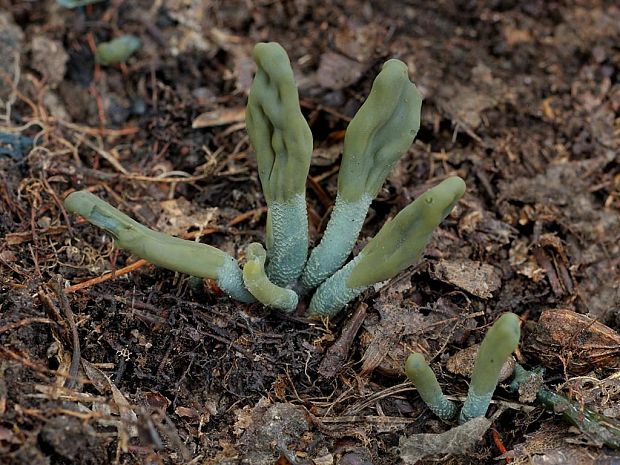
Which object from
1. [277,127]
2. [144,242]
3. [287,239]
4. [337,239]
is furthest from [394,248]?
[144,242]

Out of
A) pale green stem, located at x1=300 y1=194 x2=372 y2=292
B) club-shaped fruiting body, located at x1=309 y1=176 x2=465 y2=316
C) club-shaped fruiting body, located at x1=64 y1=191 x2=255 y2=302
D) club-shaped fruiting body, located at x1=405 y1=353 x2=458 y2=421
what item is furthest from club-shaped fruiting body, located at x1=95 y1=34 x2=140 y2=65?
club-shaped fruiting body, located at x1=405 y1=353 x2=458 y2=421

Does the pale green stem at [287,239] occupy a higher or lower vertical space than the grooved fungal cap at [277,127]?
lower

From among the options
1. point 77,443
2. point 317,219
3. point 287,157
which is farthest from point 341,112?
point 77,443

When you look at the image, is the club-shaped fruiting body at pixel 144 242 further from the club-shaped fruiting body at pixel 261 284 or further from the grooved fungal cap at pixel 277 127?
the grooved fungal cap at pixel 277 127

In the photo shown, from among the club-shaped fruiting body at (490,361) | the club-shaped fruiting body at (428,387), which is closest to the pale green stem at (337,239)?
the club-shaped fruiting body at (428,387)

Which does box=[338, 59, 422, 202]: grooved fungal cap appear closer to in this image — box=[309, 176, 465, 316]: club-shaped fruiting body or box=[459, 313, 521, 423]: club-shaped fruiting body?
box=[309, 176, 465, 316]: club-shaped fruiting body

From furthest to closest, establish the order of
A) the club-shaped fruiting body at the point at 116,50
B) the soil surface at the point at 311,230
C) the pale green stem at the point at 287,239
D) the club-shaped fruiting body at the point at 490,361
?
1. the club-shaped fruiting body at the point at 116,50
2. the pale green stem at the point at 287,239
3. the soil surface at the point at 311,230
4. the club-shaped fruiting body at the point at 490,361

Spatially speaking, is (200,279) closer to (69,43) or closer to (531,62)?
(69,43)
